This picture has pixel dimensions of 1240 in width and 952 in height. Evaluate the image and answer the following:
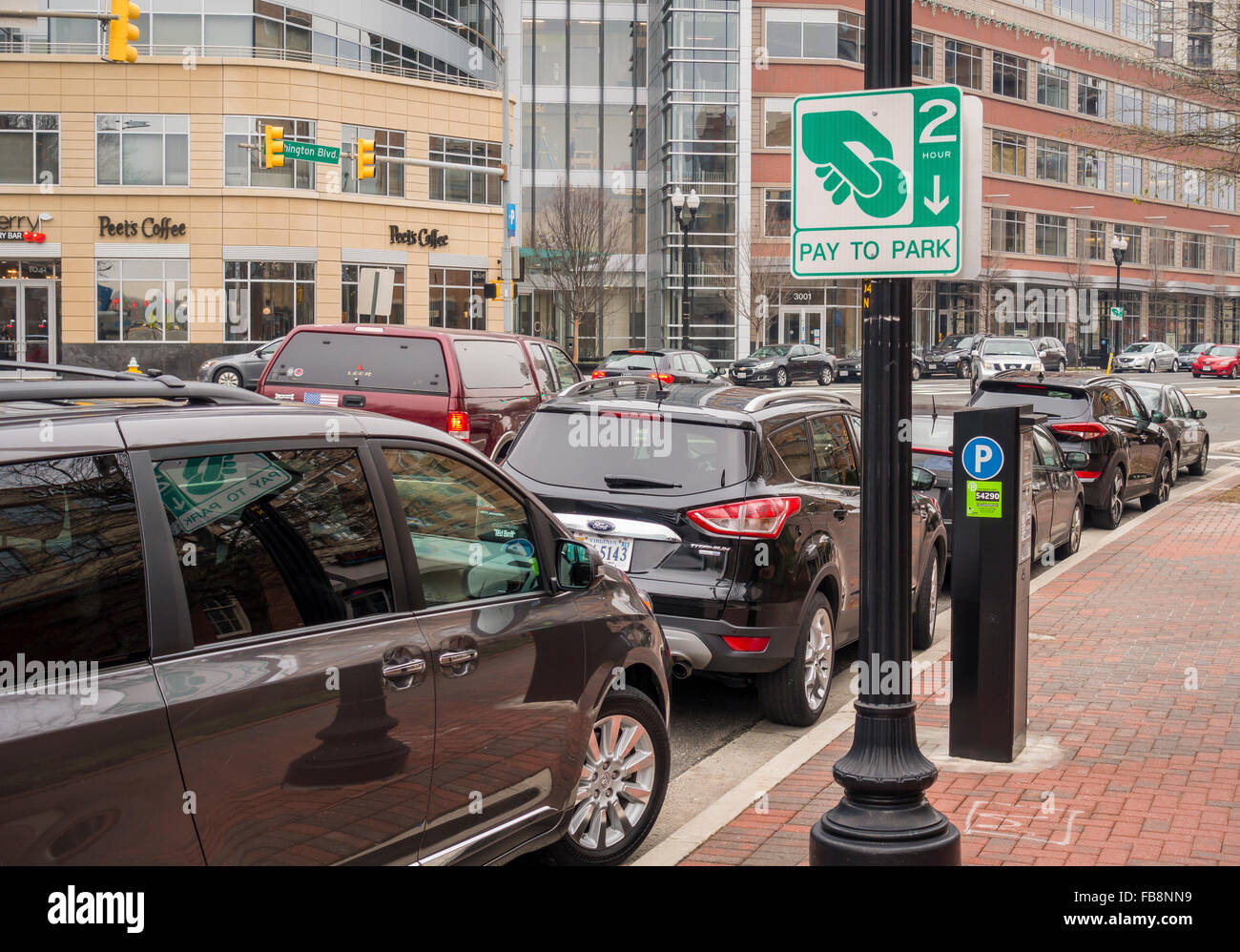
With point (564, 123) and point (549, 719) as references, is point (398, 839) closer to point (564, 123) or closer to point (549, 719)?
point (549, 719)

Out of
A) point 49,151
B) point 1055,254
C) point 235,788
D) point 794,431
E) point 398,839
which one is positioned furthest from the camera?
point 1055,254

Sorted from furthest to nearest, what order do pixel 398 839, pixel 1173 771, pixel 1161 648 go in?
pixel 1161 648, pixel 1173 771, pixel 398 839

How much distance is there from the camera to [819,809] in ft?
18.5

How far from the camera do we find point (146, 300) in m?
44.1

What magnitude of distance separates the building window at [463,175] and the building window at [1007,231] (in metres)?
30.6

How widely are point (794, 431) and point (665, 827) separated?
112 inches

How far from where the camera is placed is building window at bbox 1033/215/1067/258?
2874 inches

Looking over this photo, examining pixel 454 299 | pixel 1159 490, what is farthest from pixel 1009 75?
→ pixel 1159 490

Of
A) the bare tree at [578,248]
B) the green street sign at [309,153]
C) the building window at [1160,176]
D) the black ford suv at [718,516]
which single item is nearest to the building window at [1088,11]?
the bare tree at [578,248]

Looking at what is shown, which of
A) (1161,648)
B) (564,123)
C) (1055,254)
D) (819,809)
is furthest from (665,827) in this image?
(1055,254)

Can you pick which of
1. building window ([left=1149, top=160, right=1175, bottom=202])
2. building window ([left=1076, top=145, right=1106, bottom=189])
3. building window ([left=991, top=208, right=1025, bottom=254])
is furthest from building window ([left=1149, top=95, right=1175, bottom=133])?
building window ([left=1076, top=145, right=1106, bottom=189])

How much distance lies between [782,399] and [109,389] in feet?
16.0

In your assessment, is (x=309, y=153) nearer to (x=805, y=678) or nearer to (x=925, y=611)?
(x=925, y=611)

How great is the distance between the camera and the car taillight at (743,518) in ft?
22.2
